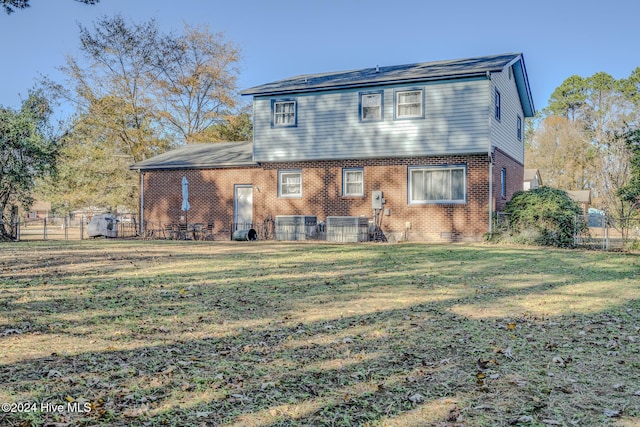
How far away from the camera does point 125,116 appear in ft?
116

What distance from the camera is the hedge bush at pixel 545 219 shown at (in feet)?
53.5

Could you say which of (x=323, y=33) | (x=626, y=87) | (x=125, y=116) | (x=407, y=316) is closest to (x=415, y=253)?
(x=407, y=316)

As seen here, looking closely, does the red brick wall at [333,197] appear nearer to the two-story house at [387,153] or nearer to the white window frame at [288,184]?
the two-story house at [387,153]

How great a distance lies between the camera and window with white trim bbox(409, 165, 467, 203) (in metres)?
18.1

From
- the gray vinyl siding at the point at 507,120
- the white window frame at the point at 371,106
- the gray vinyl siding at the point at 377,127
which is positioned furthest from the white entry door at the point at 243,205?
the gray vinyl siding at the point at 507,120

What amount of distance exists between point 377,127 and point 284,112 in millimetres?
4156

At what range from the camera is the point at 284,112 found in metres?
20.7

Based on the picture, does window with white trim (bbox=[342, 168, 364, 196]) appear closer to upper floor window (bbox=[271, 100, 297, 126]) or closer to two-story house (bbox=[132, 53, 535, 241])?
two-story house (bbox=[132, 53, 535, 241])

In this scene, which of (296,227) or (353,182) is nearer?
(296,227)

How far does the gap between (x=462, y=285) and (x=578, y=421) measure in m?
5.37

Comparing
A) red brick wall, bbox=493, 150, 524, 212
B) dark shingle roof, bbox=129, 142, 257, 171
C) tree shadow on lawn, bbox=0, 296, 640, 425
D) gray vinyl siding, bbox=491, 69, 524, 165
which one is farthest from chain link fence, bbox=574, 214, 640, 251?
dark shingle roof, bbox=129, 142, 257, 171

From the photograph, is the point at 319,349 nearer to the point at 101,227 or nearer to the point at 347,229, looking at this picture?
the point at 347,229

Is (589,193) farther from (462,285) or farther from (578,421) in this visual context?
(578,421)

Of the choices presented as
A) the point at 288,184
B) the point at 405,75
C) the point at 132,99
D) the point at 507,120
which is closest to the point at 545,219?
the point at 507,120
